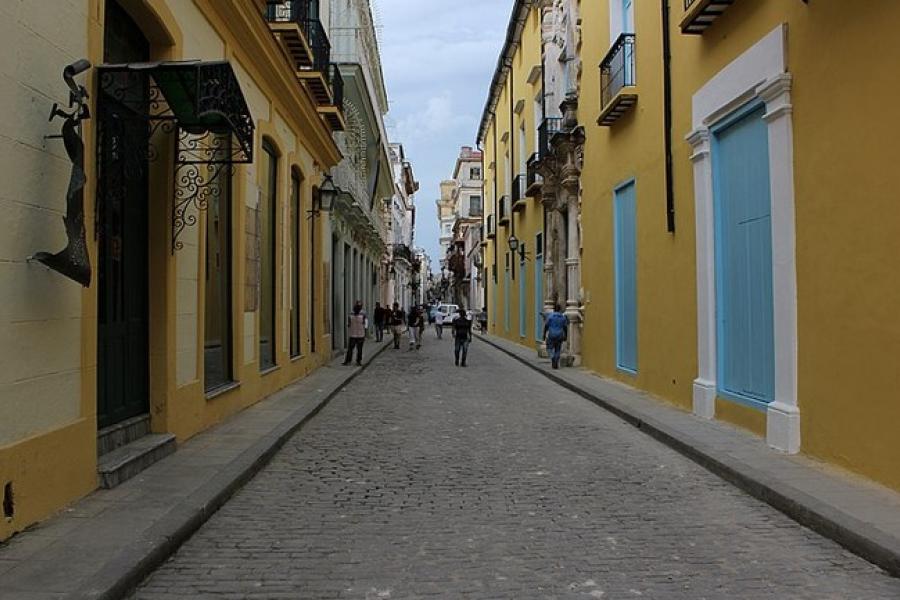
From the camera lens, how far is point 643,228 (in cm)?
1230

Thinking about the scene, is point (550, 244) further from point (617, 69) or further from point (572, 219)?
point (617, 69)

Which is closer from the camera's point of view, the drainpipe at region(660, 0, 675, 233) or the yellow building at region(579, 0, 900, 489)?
the yellow building at region(579, 0, 900, 489)

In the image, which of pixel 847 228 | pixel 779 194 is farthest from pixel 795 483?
pixel 779 194

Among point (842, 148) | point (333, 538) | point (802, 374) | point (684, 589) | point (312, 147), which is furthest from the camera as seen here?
point (312, 147)

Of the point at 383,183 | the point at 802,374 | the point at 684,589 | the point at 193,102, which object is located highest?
the point at 383,183

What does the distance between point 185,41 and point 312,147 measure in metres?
7.89

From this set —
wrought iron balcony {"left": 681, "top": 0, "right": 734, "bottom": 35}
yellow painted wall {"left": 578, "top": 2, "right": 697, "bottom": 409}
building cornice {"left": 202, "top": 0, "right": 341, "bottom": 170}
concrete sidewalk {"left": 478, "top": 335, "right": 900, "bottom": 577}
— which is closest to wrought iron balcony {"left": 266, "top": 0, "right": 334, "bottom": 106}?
building cornice {"left": 202, "top": 0, "right": 341, "bottom": 170}

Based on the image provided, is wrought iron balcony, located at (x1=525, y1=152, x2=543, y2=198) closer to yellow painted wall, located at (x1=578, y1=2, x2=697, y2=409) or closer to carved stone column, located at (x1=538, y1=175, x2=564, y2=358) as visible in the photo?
carved stone column, located at (x1=538, y1=175, x2=564, y2=358)

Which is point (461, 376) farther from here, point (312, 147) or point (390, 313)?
point (390, 313)

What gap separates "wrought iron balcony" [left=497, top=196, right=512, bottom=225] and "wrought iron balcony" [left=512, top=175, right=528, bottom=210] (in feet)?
6.37

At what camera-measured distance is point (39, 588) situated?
12.7 feet

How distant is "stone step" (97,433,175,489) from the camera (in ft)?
19.4

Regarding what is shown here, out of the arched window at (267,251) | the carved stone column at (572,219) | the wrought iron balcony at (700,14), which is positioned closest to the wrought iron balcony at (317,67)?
the arched window at (267,251)

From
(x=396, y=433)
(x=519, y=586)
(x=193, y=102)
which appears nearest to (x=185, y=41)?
(x=193, y=102)
